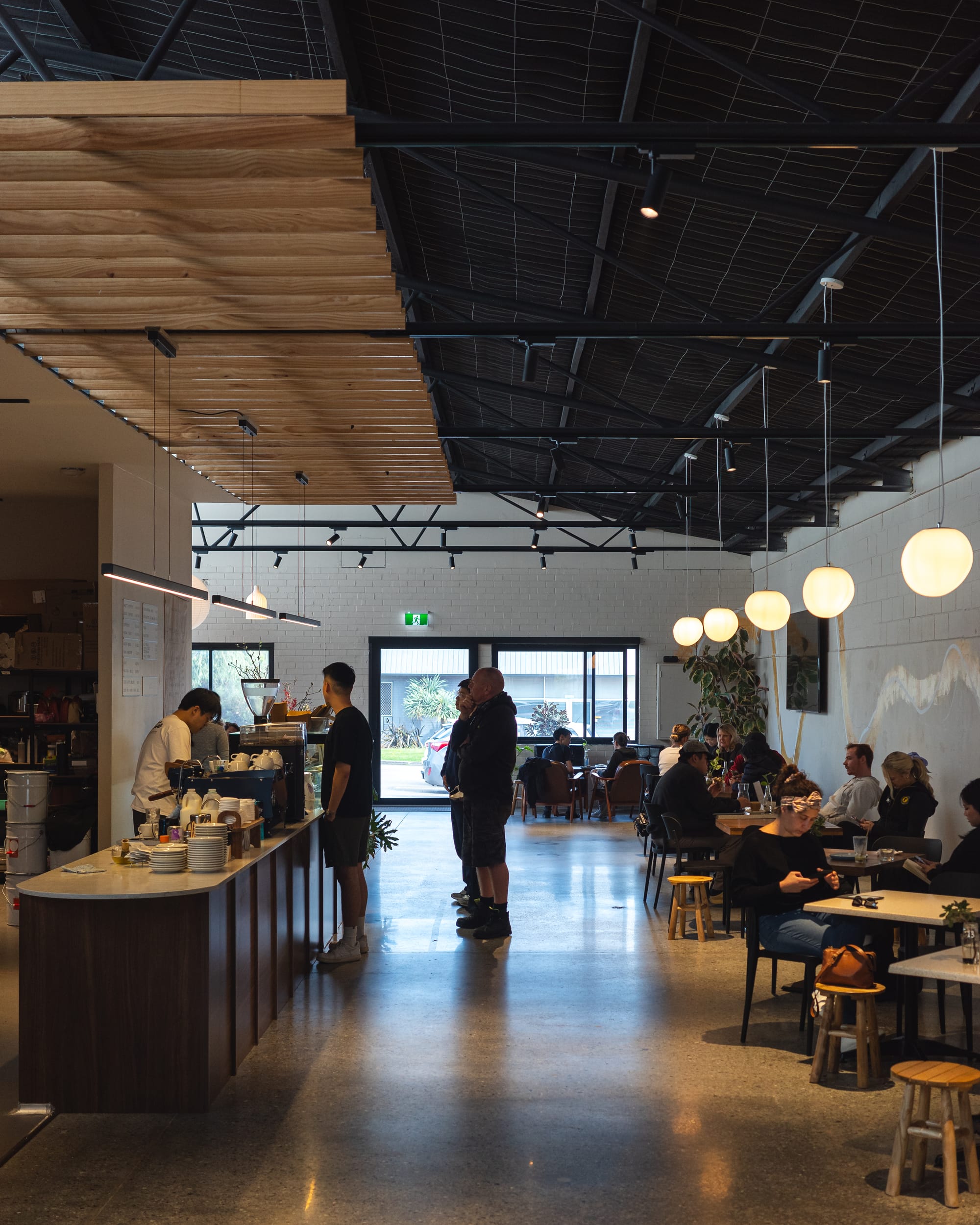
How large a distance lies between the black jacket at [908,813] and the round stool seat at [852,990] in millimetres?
2585

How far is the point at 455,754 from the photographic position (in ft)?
29.8

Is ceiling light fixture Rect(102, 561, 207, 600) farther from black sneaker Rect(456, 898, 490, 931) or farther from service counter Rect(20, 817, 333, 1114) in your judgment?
black sneaker Rect(456, 898, 490, 931)

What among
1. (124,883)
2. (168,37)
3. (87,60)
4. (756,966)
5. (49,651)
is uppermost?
(87,60)

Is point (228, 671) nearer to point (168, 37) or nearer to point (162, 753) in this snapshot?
point (162, 753)

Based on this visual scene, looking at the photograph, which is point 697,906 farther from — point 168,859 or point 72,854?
point 72,854

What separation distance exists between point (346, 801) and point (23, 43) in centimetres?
408

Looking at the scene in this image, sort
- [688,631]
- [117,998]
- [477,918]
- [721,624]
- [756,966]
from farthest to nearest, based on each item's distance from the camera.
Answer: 1. [688,631]
2. [721,624]
3. [477,918]
4. [756,966]
5. [117,998]

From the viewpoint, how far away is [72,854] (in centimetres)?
855

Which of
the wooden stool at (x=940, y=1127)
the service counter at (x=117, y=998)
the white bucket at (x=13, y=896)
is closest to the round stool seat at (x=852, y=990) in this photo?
the wooden stool at (x=940, y=1127)

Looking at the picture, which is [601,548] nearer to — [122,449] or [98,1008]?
[122,449]

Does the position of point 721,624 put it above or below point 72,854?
above

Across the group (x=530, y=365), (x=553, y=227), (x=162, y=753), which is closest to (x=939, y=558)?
(x=553, y=227)

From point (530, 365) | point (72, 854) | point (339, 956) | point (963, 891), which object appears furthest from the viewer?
point (72, 854)

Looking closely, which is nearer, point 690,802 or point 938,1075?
point 938,1075
